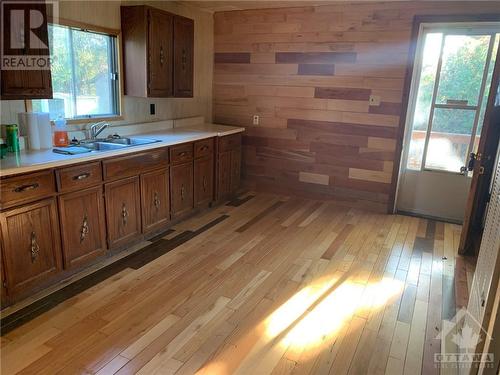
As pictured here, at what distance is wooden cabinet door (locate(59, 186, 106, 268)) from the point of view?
8.50 ft

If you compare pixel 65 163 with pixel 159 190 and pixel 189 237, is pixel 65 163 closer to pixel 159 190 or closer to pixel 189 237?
pixel 159 190

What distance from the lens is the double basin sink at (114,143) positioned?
316cm

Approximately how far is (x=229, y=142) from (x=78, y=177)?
7.19 feet

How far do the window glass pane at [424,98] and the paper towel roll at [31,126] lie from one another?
12.2ft

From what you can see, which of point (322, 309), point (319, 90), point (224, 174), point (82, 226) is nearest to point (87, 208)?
point (82, 226)

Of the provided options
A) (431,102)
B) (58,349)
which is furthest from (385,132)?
(58,349)

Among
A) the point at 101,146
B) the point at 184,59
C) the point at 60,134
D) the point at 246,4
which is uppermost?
the point at 246,4

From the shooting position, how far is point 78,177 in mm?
2619

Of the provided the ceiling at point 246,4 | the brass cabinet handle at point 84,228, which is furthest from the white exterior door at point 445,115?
the brass cabinet handle at point 84,228

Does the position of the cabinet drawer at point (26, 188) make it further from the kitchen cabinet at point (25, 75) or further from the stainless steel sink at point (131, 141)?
the stainless steel sink at point (131, 141)

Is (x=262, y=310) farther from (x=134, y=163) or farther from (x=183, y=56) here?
(x=183, y=56)

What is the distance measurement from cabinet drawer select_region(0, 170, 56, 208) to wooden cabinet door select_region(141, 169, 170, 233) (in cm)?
90

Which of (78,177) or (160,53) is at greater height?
(160,53)

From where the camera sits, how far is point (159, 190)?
3.46 m
